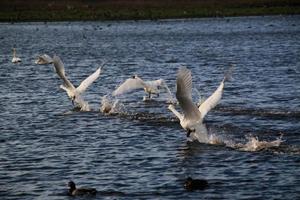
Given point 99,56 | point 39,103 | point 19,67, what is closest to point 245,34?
point 99,56

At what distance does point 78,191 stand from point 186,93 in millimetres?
3906

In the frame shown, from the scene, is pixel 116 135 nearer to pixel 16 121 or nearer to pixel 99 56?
pixel 16 121

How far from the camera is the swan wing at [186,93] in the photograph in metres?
17.1

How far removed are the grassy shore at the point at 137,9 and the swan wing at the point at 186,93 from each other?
7391cm

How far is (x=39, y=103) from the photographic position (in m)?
28.3

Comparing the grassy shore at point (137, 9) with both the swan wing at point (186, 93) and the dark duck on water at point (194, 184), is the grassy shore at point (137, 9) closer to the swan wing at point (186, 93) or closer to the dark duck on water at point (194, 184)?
the swan wing at point (186, 93)

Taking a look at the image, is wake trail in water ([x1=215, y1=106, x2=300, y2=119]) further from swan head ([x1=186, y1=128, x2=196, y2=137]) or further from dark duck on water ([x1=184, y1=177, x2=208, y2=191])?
dark duck on water ([x1=184, y1=177, x2=208, y2=191])

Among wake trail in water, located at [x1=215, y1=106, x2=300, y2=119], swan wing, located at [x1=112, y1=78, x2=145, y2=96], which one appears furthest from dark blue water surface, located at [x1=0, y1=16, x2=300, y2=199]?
swan wing, located at [x1=112, y1=78, x2=145, y2=96]

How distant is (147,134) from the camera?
21203mm

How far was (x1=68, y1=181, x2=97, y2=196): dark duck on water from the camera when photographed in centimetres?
1500

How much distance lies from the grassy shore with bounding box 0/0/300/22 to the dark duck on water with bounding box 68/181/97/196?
78137mm

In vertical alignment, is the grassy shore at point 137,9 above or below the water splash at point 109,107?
above

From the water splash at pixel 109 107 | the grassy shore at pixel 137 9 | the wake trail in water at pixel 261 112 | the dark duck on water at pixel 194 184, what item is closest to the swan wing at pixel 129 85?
the water splash at pixel 109 107

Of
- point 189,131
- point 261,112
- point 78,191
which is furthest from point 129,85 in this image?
point 78,191
